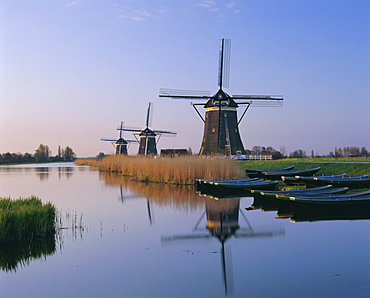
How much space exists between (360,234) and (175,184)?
12.2 metres

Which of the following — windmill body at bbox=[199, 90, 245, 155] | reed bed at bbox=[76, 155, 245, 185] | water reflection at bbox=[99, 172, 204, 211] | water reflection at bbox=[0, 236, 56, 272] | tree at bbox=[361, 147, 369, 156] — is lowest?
water reflection at bbox=[0, 236, 56, 272]

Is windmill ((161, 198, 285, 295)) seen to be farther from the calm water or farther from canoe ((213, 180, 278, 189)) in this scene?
canoe ((213, 180, 278, 189))

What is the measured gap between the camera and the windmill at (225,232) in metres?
6.19

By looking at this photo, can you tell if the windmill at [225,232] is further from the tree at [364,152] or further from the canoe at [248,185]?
the tree at [364,152]

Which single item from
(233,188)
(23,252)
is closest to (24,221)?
(23,252)

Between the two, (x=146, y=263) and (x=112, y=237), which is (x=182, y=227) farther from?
(x=146, y=263)

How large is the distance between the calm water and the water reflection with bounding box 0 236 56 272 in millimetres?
17

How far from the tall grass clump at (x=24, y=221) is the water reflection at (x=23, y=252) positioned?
18 centimetres

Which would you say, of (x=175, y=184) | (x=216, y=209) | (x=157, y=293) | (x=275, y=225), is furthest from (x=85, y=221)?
(x=175, y=184)

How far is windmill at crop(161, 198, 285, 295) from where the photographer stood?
6.19 m

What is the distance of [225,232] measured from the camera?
9.12 m

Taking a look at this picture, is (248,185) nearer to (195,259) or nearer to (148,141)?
(195,259)

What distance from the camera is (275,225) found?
9727mm

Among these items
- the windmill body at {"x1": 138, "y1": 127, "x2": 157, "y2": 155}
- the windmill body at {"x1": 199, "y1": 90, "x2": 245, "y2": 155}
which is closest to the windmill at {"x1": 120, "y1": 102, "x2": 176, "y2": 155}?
the windmill body at {"x1": 138, "y1": 127, "x2": 157, "y2": 155}
